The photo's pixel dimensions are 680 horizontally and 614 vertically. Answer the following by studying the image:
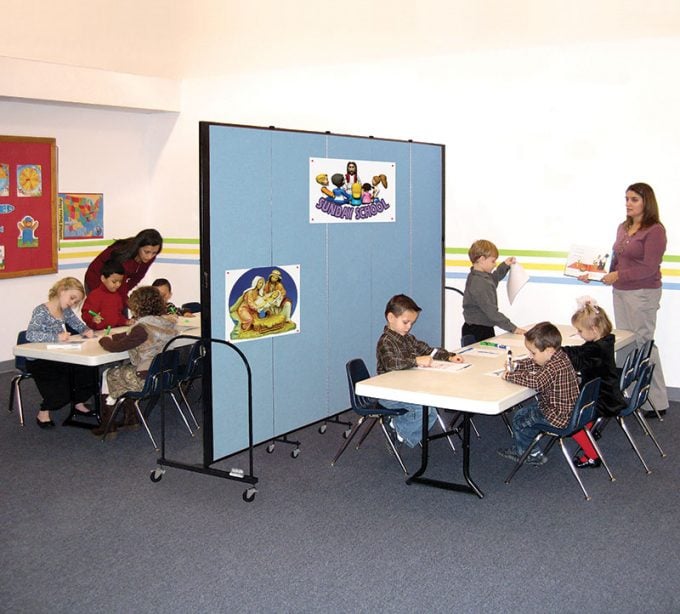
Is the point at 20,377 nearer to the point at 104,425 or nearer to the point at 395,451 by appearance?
the point at 104,425

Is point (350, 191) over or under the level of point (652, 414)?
over

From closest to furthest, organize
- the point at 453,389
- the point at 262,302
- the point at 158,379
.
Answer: the point at 453,389, the point at 262,302, the point at 158,379

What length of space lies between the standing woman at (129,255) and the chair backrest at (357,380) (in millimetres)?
2310

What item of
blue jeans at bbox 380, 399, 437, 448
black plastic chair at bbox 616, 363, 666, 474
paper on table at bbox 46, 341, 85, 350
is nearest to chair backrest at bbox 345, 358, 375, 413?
blue jeans at bbox 380, 399, 437, 448

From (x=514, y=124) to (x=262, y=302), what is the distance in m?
3.64

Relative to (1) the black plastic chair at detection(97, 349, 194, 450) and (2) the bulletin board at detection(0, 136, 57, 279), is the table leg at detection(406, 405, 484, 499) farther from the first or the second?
(2) the bulletin board at detection(0, 136, 57, 279)

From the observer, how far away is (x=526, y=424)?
19.1 ft

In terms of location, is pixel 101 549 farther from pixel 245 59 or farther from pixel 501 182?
pixel 245 59

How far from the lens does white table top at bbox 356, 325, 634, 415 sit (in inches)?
194

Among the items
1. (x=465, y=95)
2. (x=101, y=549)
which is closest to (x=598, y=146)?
(x=465, y=95)

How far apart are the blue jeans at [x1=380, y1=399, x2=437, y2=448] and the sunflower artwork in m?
4.80

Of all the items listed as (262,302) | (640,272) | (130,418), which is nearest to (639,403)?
(640,272)

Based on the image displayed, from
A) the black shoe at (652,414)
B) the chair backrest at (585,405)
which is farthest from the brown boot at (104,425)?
the black shoe at (652,414)

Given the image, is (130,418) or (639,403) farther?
(130,418)
